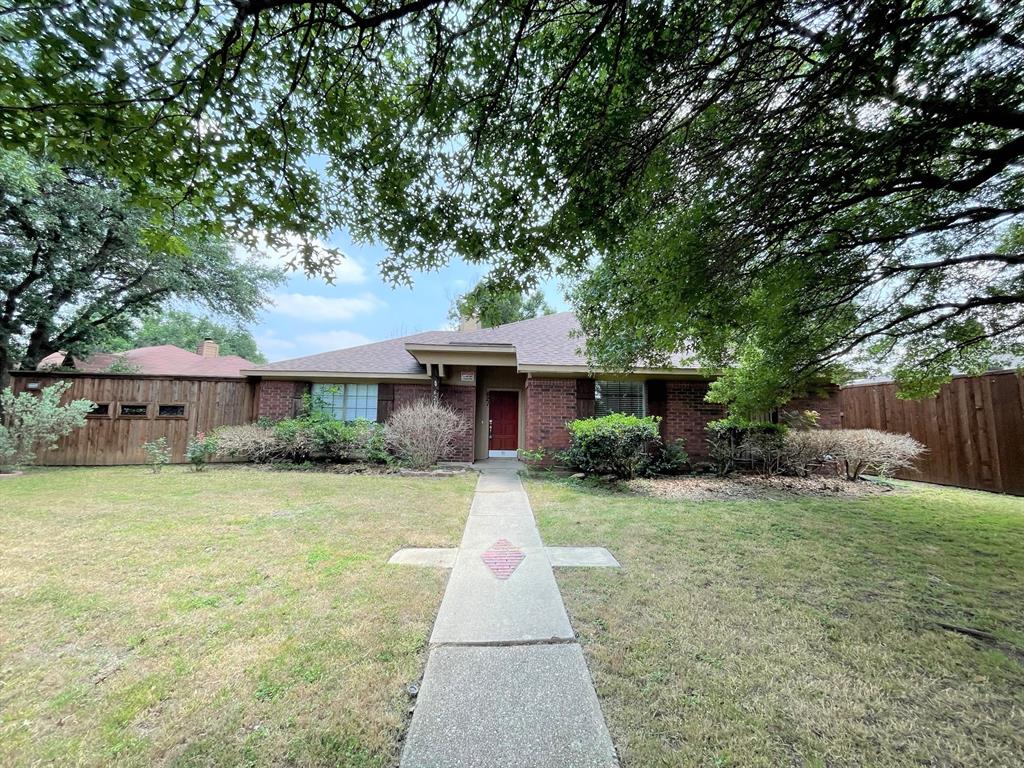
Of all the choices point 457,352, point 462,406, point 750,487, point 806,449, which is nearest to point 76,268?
point 457,352

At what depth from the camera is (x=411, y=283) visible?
321cm

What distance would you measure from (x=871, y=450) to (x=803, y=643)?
28.0ft

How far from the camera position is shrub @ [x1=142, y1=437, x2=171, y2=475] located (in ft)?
30.2

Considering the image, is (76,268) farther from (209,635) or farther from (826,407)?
(826,407)

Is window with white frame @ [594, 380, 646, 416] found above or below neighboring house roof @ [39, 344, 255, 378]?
below

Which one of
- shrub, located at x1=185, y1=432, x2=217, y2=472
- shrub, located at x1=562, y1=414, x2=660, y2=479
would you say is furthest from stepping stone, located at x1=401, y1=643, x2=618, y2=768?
shrub, located at x1=185, y1=432, x2=217, y2=472

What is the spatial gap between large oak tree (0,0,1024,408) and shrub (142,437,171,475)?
9.49 meters

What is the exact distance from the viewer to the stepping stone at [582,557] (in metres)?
3.88

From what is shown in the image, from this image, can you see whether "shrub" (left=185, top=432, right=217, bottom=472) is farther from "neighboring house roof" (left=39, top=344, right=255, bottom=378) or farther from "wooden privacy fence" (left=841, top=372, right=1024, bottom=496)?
"wooden privacy fence" (left=841, top=372, right=1024, bottom=496)

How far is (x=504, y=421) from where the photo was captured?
512 inches

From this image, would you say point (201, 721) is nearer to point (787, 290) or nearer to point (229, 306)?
point (787, 290)

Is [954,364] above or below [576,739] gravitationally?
above

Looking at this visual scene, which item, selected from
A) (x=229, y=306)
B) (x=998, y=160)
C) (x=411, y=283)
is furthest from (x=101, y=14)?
(x=229, y=306)

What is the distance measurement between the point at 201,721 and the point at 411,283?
2869 mm
